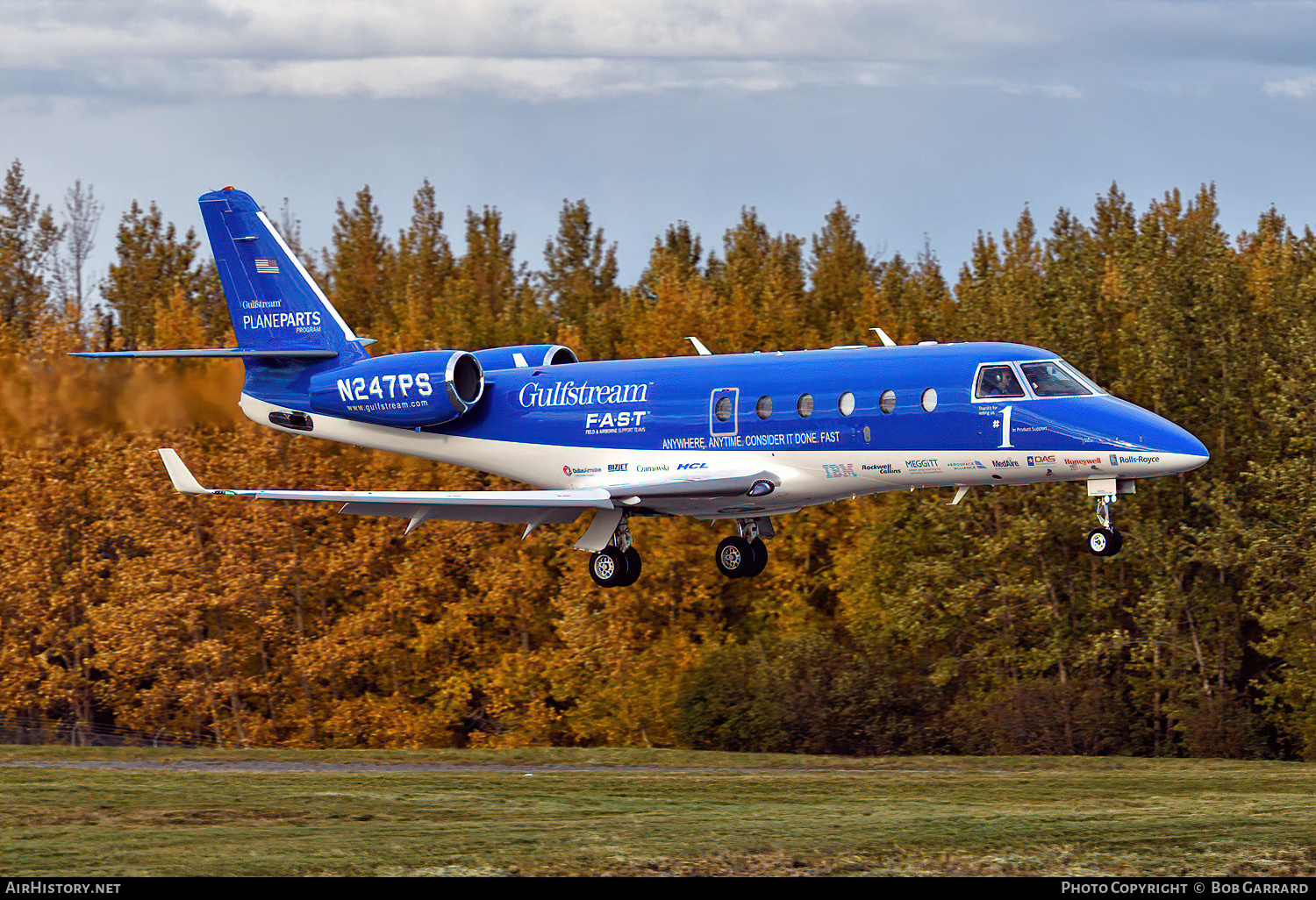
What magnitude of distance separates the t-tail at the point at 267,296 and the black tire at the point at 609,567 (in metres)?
6.12

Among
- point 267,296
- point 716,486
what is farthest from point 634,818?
point 267,296

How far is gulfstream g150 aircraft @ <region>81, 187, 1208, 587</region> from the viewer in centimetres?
2338

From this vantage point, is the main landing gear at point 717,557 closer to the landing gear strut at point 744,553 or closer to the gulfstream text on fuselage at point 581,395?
the landing gear strut at point 744,553

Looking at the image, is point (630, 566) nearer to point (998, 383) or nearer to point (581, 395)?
point (581, 395)

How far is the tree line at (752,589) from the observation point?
4788cm

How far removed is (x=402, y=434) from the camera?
29.1 metres

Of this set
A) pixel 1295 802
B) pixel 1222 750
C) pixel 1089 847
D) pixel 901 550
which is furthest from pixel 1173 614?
pixel 1089 847

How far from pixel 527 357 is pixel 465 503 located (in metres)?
3.94

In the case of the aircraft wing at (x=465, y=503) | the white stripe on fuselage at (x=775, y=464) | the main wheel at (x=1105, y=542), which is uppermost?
the white stripe on fuselage at (x=775, y=464)

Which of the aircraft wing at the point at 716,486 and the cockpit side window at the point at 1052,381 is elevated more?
the cockpit side window at the point at 1052,381

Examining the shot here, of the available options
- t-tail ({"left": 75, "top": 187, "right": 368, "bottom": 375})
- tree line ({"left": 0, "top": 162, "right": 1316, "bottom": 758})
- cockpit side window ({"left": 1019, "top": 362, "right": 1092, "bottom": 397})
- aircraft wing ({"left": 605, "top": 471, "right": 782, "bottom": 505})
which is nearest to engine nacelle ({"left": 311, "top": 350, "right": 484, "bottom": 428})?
t-tail ({"left": 75, "top": 187, "right": 368, "bottom": 375})

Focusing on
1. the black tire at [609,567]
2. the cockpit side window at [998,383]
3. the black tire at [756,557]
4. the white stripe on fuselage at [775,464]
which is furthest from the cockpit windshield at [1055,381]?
the black tire at [609,567]

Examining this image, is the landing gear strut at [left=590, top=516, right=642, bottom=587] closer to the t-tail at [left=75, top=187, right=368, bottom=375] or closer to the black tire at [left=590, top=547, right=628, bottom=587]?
the black tire at [left=590, top=547, right=628, bottom=587]

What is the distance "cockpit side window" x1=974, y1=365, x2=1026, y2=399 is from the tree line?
23.7 meters
